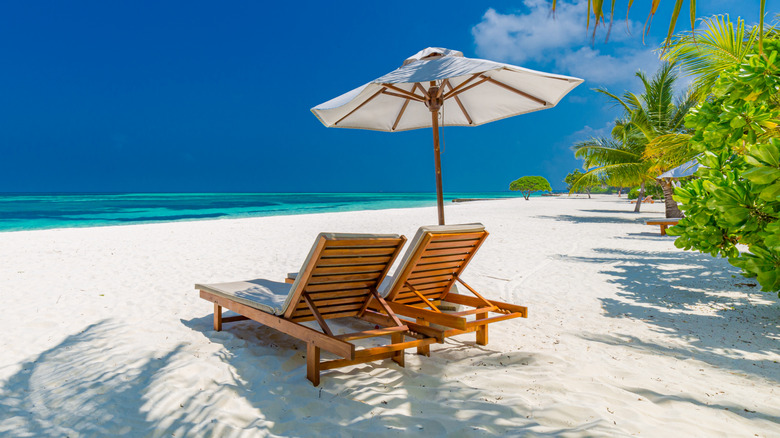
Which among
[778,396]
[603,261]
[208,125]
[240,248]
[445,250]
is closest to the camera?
[778,396]

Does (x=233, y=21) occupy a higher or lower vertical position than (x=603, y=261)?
higher

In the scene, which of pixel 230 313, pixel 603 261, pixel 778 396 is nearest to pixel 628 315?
pixel 778 396

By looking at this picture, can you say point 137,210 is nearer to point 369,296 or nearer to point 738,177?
point 369,296

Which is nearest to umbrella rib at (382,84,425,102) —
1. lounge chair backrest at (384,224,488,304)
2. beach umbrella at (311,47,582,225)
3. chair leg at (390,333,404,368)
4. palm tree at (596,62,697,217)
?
beach umbrella at (311,47,582,225)

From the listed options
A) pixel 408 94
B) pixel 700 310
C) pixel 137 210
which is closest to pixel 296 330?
pixel 408 94

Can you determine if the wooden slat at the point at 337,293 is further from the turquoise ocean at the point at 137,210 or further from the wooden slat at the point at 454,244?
the turquoise ocean at the point at 137,210

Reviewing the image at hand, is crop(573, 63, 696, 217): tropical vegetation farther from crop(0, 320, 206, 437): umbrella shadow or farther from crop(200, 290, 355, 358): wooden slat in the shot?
crop(0, 320, 206, 437): umbrella shadow

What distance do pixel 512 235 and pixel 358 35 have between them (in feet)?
559

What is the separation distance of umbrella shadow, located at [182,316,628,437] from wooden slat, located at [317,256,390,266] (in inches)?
29.6

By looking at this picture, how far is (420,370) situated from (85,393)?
2.08 m

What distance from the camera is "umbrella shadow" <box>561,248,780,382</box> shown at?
3.25 m

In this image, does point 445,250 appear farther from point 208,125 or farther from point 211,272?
point 208,125

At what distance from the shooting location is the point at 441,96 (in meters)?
4.44

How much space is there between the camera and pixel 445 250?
3.38 m
